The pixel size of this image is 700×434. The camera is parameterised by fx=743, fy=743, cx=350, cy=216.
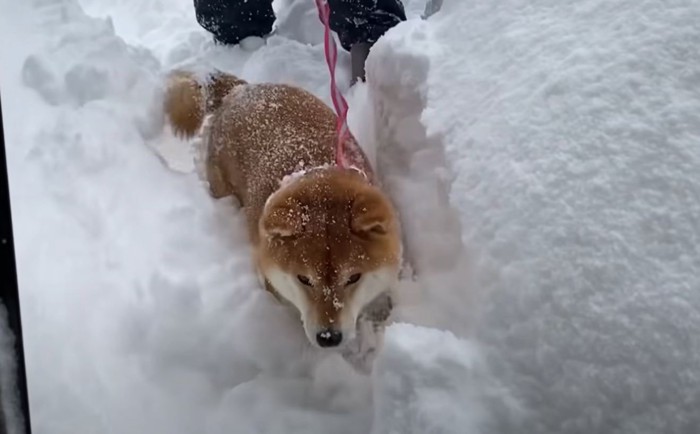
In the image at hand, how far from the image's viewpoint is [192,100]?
2.61 m

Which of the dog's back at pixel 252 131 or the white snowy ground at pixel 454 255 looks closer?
the white snowy ground at pixel 454 255

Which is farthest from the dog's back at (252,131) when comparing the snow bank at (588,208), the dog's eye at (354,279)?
the snow bank at (588,208)

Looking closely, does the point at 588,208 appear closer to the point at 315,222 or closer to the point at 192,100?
the point at 315,222

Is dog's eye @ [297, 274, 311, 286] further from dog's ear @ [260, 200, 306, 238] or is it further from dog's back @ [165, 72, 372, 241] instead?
dog's back @ [165, 72, 372, 241]

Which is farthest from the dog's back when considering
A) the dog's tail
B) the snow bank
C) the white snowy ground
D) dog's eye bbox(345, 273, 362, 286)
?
the snow bank

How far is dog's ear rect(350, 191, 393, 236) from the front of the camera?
1831 mm

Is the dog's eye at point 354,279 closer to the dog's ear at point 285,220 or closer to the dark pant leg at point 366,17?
the dog's ear at point 285,220

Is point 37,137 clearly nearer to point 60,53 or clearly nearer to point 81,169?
point 81,169

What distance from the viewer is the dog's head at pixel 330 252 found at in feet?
5.85

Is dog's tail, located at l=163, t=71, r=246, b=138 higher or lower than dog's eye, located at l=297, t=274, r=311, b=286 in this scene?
lower

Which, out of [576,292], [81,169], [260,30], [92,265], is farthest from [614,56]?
[260,30]

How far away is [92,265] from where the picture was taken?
1.90 meters

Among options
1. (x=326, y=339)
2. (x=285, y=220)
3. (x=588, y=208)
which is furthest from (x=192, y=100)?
(x=588, y=208)

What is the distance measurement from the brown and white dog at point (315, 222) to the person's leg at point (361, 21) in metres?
0.54
